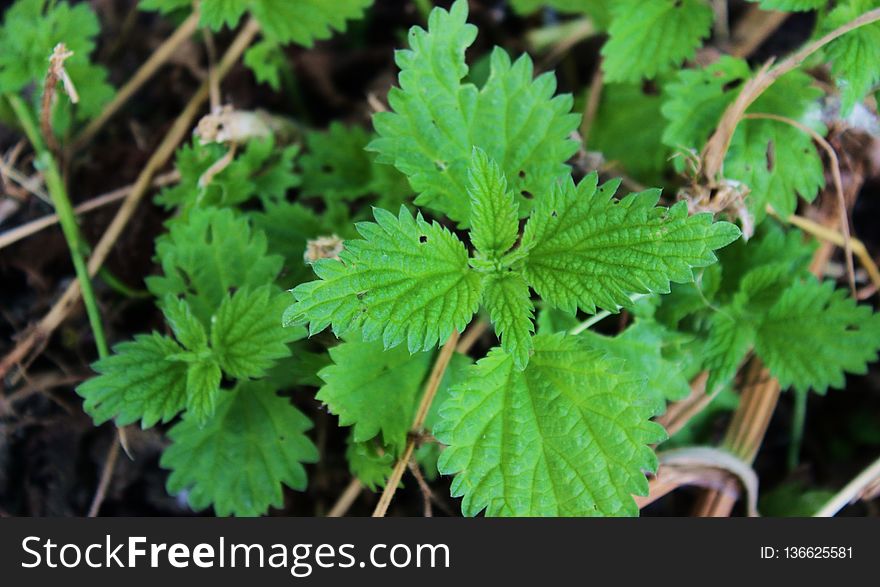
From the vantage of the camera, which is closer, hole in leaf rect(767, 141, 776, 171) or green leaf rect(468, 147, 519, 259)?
green leaf rect(468, 147, 519, 259)

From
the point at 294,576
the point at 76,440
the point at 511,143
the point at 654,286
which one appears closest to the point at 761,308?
the point at 654,286

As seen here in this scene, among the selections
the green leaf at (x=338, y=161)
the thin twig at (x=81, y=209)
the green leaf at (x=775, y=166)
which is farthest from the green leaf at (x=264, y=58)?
the green leaf at (x=775, y=166)

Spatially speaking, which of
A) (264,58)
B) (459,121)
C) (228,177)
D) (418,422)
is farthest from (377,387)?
(264,58)

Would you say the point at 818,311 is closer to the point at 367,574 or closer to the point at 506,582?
the point at 506,582

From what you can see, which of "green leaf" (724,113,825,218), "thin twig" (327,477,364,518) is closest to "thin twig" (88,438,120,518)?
"thin twig" (327,477,364,518)

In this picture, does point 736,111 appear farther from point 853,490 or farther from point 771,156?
point 853,490

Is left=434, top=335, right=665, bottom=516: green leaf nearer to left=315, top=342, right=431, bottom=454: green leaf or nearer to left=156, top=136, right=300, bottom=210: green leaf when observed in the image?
left=315, top=342, right=431, bottom=454: green leaf
